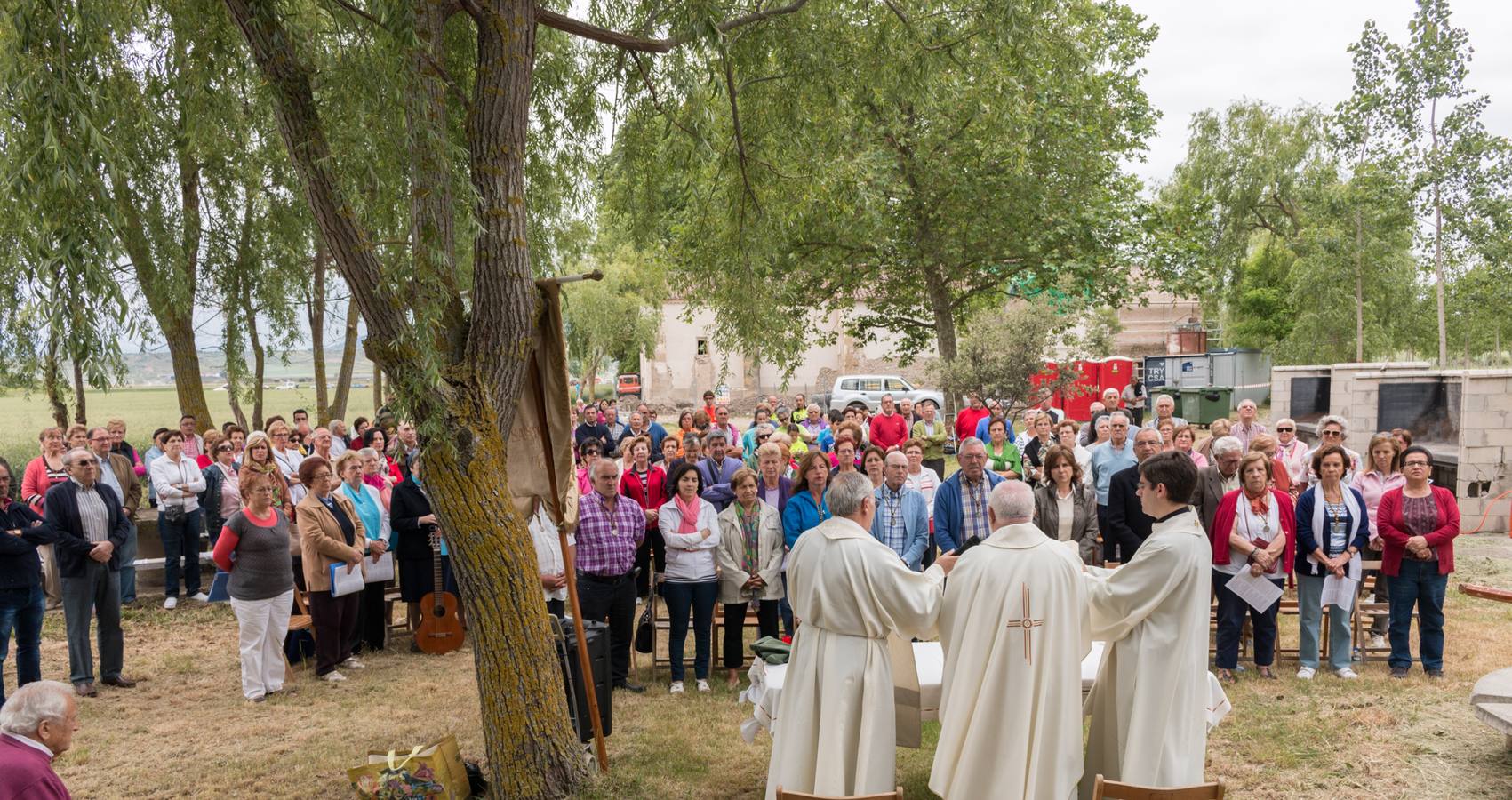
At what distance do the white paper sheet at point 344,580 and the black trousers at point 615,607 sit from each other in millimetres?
1945

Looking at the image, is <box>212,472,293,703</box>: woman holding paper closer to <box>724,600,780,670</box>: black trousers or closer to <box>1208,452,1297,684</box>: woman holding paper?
<box>724,600,780,670</box>: black trousers

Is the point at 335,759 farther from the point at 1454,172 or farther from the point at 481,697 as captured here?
the point at 1454,172

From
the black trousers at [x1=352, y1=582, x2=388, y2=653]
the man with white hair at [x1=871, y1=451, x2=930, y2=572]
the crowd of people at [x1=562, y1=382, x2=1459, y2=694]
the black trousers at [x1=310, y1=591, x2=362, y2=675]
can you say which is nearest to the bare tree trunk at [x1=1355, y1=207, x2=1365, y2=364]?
the crowd of people at [x1=562, y1=382, x2=1459, y2=694]

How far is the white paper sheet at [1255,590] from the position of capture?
7406 millimetres

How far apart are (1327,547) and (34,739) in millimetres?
7652

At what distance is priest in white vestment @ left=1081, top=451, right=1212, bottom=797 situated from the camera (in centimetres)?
476

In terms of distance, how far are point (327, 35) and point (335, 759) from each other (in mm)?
4832

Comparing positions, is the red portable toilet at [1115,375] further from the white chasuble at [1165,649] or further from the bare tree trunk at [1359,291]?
the white chasuble at [1165,649]

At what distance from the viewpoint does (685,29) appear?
581 cm

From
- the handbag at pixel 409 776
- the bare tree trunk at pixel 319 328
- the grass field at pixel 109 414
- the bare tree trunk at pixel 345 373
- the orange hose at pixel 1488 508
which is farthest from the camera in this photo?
the grass field at pixel 109 414

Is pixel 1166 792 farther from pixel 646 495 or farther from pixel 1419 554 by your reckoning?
pixel 646 495

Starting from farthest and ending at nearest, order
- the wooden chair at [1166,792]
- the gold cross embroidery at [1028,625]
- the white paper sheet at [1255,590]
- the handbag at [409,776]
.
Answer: the white paper sheet at [1255,590] → the handbag at [409,776] → the gold cross embroidery at [1028,625] → the wooden chair at [1166,792]

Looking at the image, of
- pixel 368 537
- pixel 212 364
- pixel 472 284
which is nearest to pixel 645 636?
pixel 368 537

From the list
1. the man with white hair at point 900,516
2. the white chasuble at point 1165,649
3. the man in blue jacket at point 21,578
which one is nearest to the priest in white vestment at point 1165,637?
the white chasuble at point 1165,649
